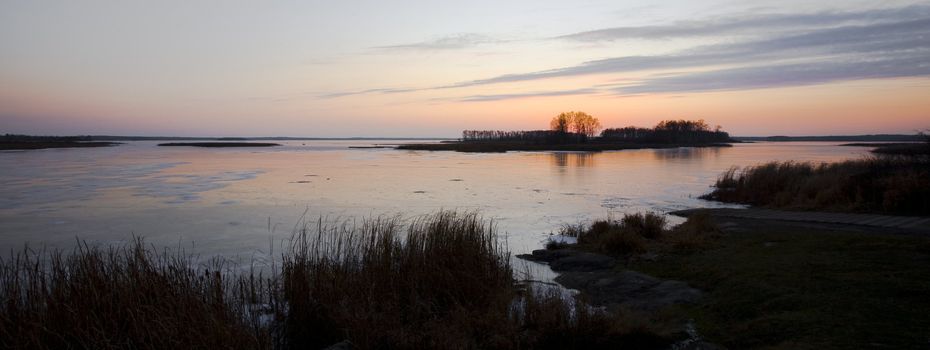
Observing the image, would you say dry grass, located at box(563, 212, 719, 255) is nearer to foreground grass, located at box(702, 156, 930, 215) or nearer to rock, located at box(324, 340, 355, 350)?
foreground grass, located at box(702, 156, 930, 215)

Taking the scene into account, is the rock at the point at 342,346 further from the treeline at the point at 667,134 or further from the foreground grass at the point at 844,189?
the treeline at the point at 667,134

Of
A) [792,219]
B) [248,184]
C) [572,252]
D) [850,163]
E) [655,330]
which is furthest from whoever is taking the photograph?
[248,184]

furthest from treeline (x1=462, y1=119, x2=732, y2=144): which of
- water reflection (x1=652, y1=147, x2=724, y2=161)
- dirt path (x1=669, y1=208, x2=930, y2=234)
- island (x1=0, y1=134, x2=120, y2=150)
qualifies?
dirt path (x1=669, y1=208, x2=930, y2=234)

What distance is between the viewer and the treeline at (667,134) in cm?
14800

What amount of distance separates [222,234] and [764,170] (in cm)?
2175

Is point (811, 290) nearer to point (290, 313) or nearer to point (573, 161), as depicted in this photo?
point (290, 313)

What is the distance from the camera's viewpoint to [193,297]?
6.61 metres

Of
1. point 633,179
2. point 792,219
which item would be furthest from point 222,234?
point 633,179

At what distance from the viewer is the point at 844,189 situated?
17.9m

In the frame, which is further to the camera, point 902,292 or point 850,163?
point 850,163

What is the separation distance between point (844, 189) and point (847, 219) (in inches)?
161

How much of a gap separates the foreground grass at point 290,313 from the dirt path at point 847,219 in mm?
9392

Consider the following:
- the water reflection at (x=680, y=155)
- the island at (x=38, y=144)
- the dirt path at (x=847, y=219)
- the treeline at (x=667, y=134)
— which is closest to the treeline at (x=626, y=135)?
the treeline at (x=667, y=134)

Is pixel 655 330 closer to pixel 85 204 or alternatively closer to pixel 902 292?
pixel 902 292
